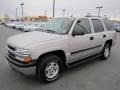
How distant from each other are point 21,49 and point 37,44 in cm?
40

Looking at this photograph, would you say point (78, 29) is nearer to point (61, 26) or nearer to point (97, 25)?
point (61, 26)

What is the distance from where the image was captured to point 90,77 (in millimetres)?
4160

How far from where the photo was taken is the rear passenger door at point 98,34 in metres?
4.92

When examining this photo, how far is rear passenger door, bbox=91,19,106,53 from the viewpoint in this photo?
16.1 ft

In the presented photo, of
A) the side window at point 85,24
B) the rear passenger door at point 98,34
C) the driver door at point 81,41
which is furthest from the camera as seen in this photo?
the rear passenger door at point 98,34

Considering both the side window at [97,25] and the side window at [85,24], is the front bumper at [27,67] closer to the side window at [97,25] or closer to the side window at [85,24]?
the side window at [85,24]

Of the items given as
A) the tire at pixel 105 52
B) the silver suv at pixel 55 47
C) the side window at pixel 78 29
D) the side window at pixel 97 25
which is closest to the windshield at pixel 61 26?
the silver suv at pixel 55 47

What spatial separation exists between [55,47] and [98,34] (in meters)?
2.19

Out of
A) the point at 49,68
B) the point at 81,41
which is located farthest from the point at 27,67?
the point at 81,41

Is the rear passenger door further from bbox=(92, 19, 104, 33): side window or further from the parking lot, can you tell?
the parking lot

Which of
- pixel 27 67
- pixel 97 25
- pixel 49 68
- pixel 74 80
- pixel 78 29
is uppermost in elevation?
pixel 97 25

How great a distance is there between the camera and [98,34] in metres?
5.01

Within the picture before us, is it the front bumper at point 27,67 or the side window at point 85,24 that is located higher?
the side window at point 85,24

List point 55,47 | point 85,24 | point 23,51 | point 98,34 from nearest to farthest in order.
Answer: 1. point 23,51
2. point 55,47
3. point 85,24
4. point 98,34
